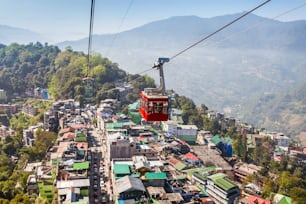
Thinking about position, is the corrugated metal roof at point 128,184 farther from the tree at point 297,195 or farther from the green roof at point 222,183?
the tree at point 297,195

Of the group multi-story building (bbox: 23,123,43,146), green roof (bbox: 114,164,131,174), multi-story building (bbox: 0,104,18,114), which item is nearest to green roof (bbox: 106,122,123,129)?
multi-story building (bbox: 23,123,43,146)

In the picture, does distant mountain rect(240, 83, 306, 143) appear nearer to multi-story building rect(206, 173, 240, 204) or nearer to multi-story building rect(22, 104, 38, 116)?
multi-story building rect(22, 104, 38, 116)

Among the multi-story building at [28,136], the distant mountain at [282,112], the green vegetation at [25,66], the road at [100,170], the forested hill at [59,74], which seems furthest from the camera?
the distant mountain at [282,112]

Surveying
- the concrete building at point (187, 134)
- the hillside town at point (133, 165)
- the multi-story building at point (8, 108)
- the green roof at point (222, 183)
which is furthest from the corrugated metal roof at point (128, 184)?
the multi-story building at point (8, 108)

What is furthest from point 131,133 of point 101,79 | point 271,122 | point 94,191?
point 271,122

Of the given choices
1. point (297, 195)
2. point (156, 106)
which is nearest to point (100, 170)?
point (297, 195)

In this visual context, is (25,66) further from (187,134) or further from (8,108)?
(187,134)

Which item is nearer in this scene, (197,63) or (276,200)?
Answer: (276,200)

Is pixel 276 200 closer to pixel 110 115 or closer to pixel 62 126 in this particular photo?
pixel 110 115
